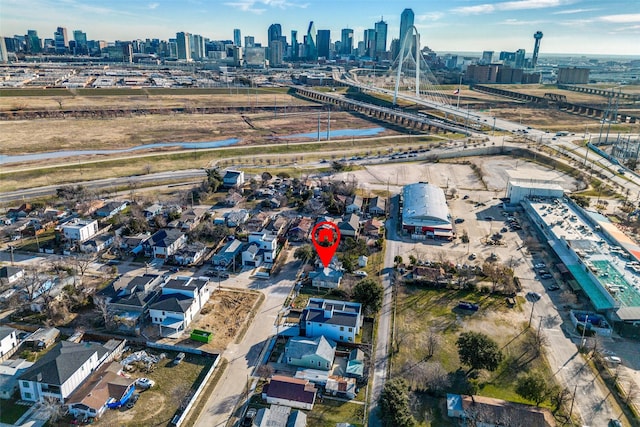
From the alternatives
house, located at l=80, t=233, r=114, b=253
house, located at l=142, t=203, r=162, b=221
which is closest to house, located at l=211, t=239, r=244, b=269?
house, located at l=80, t=233, r=114, b=253

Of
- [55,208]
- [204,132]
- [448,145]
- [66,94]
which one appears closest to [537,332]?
[55,208]

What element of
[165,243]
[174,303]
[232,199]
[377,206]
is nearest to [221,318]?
A: [174,303]

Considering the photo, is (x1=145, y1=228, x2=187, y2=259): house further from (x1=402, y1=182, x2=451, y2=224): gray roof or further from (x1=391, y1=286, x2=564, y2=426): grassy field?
(x1=402, y1=182, x2=451, y2=224): gray roof

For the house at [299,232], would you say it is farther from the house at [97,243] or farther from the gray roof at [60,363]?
the gray roof at [60,363]

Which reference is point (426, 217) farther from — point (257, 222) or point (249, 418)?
point (249, 418)

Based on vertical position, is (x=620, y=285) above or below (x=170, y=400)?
above

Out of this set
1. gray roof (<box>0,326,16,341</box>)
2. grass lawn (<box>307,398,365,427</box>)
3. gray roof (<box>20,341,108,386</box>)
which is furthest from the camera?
gray roof (<box>0,326,16,341</box>)

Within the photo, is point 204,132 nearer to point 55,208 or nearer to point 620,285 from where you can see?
point 55,208
